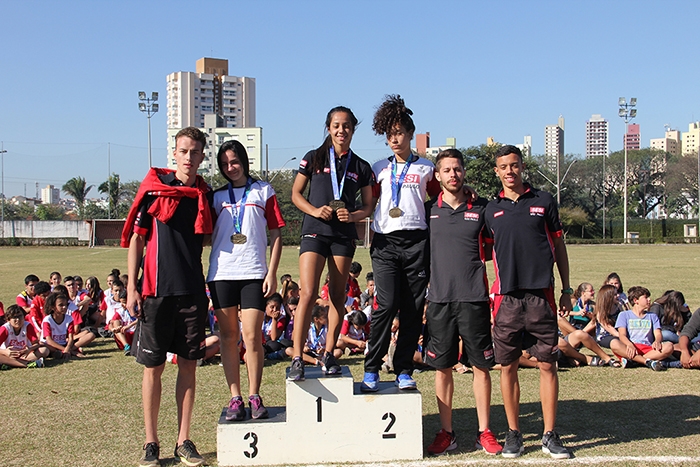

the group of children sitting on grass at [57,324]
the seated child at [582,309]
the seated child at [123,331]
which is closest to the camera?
the group of children sitting on grass at [57,324]

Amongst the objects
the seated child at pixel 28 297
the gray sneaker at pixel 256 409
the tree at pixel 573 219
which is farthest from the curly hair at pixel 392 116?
the tree at pixel 573 219

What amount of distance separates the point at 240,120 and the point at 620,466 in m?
185

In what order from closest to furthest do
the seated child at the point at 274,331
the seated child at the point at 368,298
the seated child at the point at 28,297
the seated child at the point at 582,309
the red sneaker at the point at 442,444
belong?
the red sneaker at the point at 442,444
the seated child at the point at 274,331
the seated child at the point at 582,309
the seated child at the point at 368,298
the seated child at the point at 28,297

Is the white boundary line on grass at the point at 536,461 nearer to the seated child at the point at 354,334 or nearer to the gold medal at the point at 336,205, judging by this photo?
the gold medal at the point at 336,205

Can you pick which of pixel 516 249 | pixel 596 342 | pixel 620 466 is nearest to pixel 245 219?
pixel 516 249

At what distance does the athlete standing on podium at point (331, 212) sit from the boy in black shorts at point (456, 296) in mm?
656

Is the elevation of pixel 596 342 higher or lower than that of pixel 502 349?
lower

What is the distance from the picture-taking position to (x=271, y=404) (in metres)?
6.96

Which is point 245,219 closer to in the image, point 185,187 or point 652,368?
point 185,187

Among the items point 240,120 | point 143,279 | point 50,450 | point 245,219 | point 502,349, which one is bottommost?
point 50,450

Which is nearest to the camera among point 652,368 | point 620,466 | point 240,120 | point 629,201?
point 620,466

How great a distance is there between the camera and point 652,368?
334 inches

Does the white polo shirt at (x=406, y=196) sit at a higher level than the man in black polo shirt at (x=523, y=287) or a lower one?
higher

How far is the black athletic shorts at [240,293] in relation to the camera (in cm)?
518
